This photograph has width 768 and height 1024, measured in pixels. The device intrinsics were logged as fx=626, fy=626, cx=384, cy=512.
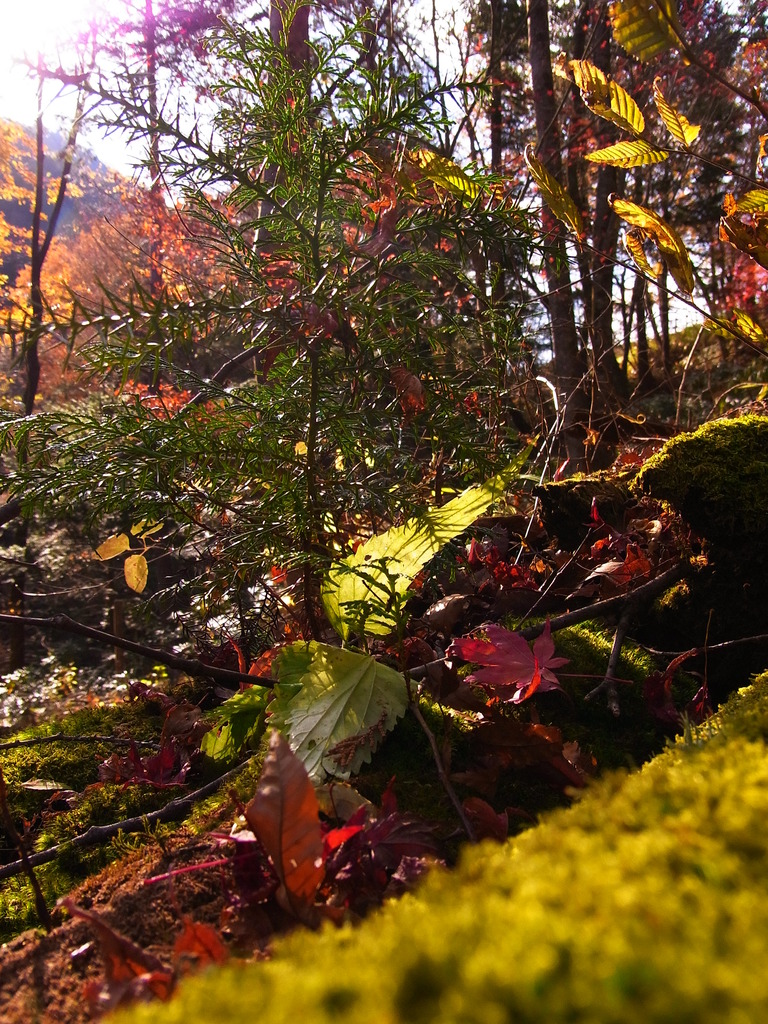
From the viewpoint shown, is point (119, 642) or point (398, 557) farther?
point (398, 557)

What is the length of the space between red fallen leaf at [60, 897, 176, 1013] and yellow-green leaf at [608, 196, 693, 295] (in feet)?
6.59

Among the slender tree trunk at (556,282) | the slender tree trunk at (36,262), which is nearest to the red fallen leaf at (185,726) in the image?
the slender tree trunk at (556,282)

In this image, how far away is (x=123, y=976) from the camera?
2.25ft

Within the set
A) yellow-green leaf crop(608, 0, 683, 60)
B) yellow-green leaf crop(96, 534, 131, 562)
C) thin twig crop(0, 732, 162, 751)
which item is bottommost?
thin twig crop(0, 732, 162, 751)

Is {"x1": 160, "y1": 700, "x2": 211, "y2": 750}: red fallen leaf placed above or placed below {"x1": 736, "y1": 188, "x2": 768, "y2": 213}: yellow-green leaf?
below

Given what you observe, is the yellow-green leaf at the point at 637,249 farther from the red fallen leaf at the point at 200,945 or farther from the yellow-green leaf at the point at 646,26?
the red fallen leaf at the point at 200,945

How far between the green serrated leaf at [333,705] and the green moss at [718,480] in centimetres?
90

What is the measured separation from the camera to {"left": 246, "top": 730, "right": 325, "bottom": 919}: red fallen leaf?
80 centimetres

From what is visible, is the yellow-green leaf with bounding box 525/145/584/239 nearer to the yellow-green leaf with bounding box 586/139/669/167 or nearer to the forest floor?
the yellow-green leaf with bounding box 586/139/669/167

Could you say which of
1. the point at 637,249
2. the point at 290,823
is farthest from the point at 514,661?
the point at 637,249

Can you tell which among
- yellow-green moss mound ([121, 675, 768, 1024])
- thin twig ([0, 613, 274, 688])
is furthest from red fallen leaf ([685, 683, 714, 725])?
thin twig ([0, 613, 274, 688])

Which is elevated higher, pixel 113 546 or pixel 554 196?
pixel 554 196

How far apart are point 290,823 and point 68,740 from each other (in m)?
1.43

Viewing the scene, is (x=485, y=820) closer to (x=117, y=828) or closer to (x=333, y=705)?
(x=333, y=705)
